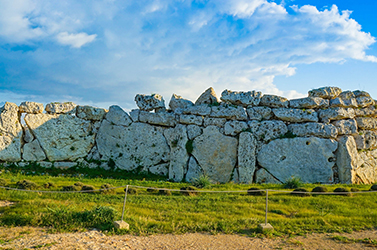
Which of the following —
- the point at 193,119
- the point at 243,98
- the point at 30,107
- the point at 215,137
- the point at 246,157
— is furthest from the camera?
the point at 30,107

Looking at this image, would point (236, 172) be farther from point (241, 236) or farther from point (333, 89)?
point (241, 236)

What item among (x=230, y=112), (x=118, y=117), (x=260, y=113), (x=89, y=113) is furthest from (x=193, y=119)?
(x=89, y=113)

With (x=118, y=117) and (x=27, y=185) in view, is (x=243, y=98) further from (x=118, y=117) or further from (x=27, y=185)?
(x=27, y=185)

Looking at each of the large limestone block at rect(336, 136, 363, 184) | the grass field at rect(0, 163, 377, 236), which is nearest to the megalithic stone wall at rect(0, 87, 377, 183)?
the large limestone block at rect(336, 136, 363, 184)

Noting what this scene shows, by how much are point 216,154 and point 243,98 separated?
4532 mm

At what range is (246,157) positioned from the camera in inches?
758

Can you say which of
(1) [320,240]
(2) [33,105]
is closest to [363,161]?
(1) [320,240]

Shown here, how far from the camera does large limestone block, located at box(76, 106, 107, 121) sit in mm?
22672

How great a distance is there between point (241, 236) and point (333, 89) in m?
16.7

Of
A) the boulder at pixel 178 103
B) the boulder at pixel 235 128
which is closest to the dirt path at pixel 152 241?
the boulder at pixel 235 128

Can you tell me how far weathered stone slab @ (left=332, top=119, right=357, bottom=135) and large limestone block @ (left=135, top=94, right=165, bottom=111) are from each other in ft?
41.9

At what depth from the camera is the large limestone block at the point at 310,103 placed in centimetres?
2008

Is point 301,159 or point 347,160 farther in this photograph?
point 301,159

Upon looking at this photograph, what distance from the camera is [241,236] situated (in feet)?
26.6
